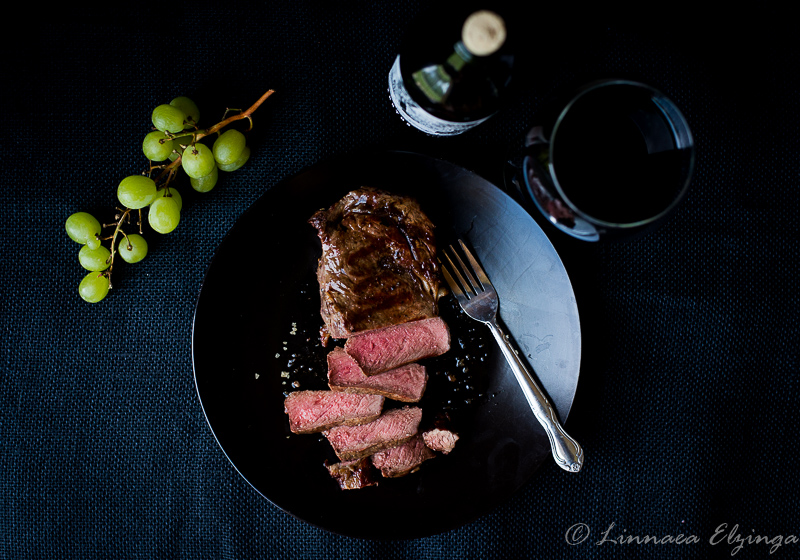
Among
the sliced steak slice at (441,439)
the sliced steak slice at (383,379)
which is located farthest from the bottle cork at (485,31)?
the sliced steak slice at (441,439)

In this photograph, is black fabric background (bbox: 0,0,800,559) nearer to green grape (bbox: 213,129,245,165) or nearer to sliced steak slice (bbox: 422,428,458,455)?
green grape (bbox: 213,129,245,165)

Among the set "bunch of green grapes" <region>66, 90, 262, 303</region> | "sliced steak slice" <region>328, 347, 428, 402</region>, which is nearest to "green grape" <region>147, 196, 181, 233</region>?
"bunch of green grapes" <region>66, 90, 262, 303</region>

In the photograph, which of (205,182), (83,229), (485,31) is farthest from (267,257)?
(485,31)

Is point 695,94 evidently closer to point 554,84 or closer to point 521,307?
point 554,84

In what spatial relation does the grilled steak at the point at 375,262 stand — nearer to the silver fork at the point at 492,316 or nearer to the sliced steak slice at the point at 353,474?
the silver fork at the point at 492,316

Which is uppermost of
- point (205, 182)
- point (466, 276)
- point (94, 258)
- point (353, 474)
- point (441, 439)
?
point (205, 182)

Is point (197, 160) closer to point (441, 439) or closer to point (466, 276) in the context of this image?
point (466, 276)

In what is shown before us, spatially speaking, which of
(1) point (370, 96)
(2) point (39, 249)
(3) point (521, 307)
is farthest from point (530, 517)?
(2) point (39, 249)
